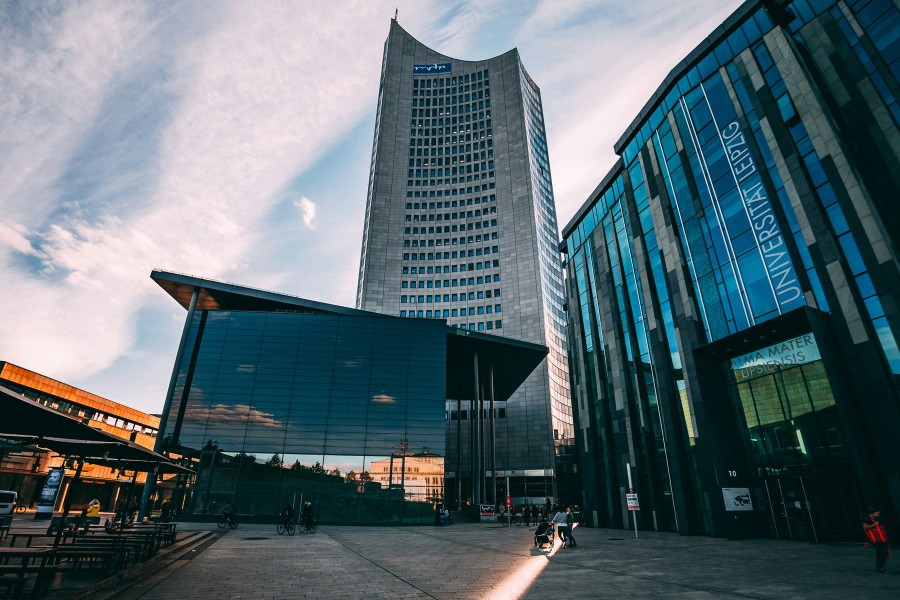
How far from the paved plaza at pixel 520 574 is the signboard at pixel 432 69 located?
11573cm

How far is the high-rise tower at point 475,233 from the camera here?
74812 millimetres

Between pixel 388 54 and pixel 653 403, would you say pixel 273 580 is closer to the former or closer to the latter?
pixel 653 403

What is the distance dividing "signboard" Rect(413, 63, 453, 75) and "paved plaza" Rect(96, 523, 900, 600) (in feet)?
380

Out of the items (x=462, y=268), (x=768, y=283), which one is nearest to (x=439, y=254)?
(x=462, y=268)

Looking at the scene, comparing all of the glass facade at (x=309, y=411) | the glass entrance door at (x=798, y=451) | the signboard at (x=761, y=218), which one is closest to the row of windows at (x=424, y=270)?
the glass facade at (x=309, y=411)

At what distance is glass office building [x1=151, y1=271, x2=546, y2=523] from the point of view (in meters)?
39.9

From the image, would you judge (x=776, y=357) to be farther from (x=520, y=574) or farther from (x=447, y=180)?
(x=447, y=180)

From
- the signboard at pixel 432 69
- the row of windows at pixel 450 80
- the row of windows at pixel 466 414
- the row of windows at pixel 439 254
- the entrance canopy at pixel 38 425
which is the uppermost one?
the signboard at pixel 432 69

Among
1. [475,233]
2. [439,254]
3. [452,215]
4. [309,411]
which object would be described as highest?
[452,215]

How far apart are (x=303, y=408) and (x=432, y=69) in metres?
99.1

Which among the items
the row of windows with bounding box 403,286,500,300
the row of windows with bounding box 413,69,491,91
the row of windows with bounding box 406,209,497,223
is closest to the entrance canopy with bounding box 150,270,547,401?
the row of windows with bounding box 403,286,500,300

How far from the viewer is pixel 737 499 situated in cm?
2261

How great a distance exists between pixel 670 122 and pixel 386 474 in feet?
120

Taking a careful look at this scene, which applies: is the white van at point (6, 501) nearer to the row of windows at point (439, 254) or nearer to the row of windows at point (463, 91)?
the row of windows at point (439, 254)
